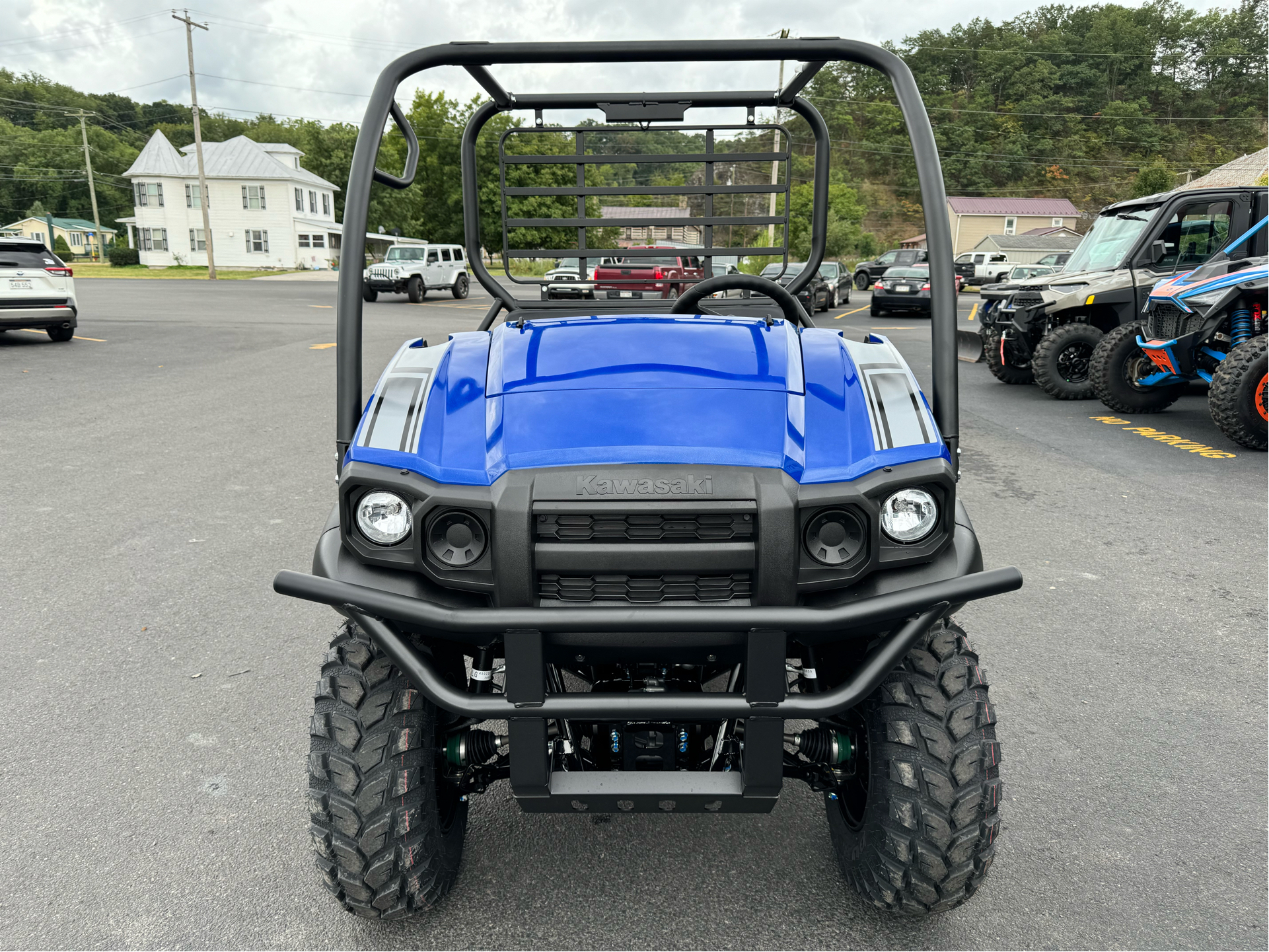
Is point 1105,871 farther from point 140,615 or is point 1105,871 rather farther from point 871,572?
point 140,615

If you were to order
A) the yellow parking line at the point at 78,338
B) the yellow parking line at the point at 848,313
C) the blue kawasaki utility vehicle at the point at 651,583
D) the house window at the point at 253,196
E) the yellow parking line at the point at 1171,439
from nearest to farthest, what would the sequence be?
the blue kawasaki utility vehicle at the point at 651,583 < the yellow parking line at the point at 1171,439 < the yellow parking line at the point at 78,338 < the yellow parking line at the point at 848,313 < the house window at the point at 253,196

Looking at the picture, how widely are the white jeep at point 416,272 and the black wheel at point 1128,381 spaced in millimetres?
19704

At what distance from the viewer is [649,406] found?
79.7 inches

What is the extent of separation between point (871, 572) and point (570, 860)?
1.20 metres

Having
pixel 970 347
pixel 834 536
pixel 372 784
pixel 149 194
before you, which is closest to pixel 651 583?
pixel 834 536

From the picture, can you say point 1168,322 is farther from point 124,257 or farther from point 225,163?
point 124,257

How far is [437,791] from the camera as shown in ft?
7.23

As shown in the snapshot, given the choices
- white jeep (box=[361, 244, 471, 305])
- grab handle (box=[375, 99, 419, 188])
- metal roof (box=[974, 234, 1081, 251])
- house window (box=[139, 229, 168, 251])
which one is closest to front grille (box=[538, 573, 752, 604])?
Answer: grab handle (box=[375, 99, 419, 188])

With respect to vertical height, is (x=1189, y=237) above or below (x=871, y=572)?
above

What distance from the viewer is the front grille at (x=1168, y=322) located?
25.8 feet

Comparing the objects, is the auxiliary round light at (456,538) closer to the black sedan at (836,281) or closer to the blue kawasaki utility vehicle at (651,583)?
the blue kawasaki utility vehicle at (651,583)

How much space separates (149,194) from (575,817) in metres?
66.1

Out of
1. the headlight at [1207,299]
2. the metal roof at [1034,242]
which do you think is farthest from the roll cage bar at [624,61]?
the metal roof at [1034,242]

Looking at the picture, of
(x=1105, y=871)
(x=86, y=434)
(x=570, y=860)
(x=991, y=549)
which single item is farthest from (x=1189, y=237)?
(x=86, y=434)
